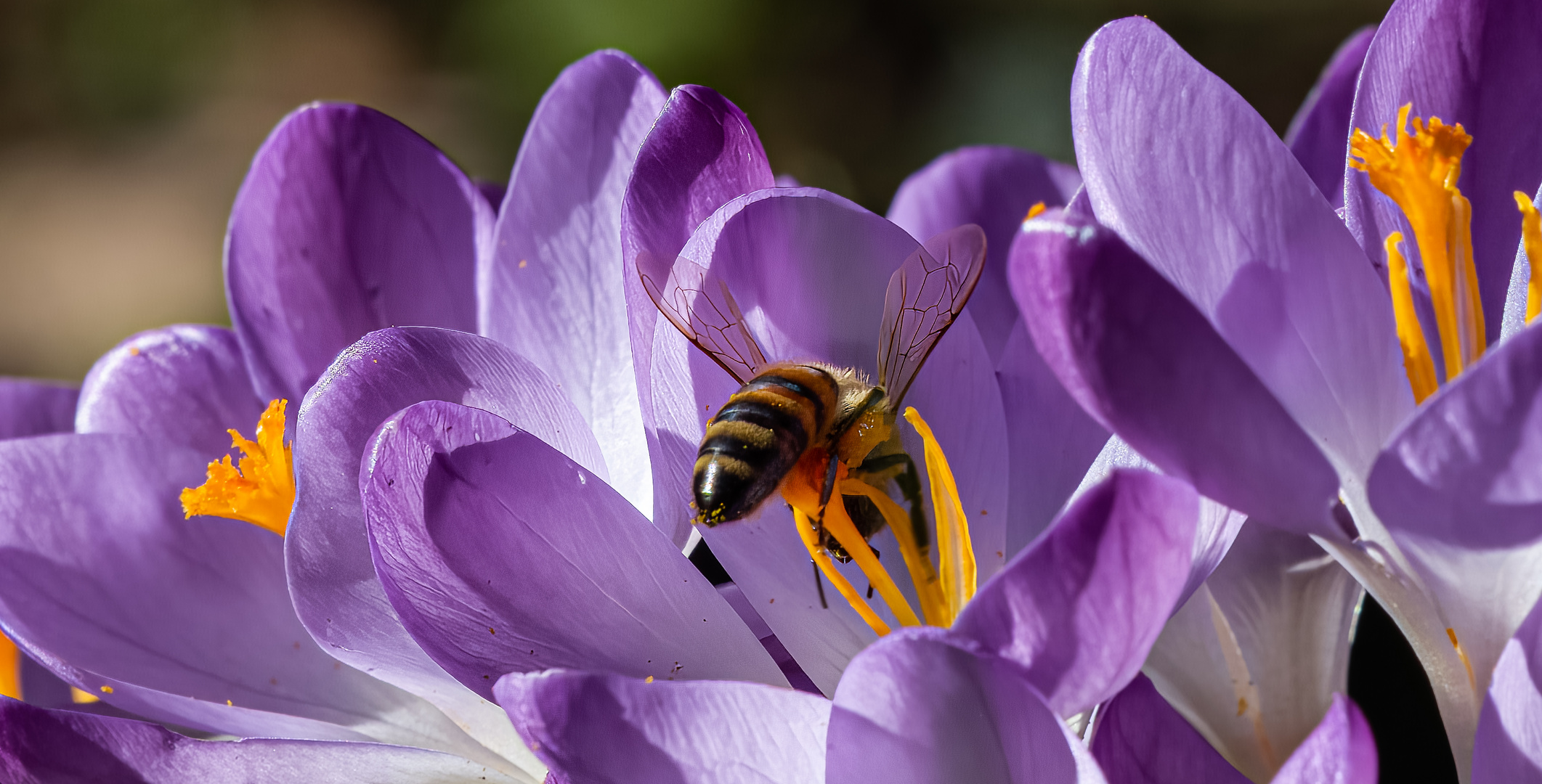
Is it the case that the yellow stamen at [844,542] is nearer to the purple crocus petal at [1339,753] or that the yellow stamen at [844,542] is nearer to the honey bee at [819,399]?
the honey bee at [819,399]

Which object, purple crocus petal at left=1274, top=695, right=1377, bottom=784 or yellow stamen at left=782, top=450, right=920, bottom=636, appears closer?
purple crocus petal at left=1274, top=695, right=1377, bottom=784

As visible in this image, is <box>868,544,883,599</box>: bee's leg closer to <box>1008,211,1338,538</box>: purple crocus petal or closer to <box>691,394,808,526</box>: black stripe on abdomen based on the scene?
<box>691,394,808,526</box>: black stripe on abdomen

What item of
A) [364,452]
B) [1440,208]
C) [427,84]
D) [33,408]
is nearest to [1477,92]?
[1440,208]

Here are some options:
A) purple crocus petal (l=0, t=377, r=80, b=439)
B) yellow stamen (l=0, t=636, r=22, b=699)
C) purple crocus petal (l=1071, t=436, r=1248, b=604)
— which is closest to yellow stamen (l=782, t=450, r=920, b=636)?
purple crocus petal (l=1071, t=436, r=1248, b=604)

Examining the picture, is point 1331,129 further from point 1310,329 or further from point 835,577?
point 835,577

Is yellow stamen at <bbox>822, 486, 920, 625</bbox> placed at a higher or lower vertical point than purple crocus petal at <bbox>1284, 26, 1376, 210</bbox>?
lower

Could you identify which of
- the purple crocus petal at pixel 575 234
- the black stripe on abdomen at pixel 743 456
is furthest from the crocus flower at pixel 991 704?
the purple crocus petal at pixel 575 234
